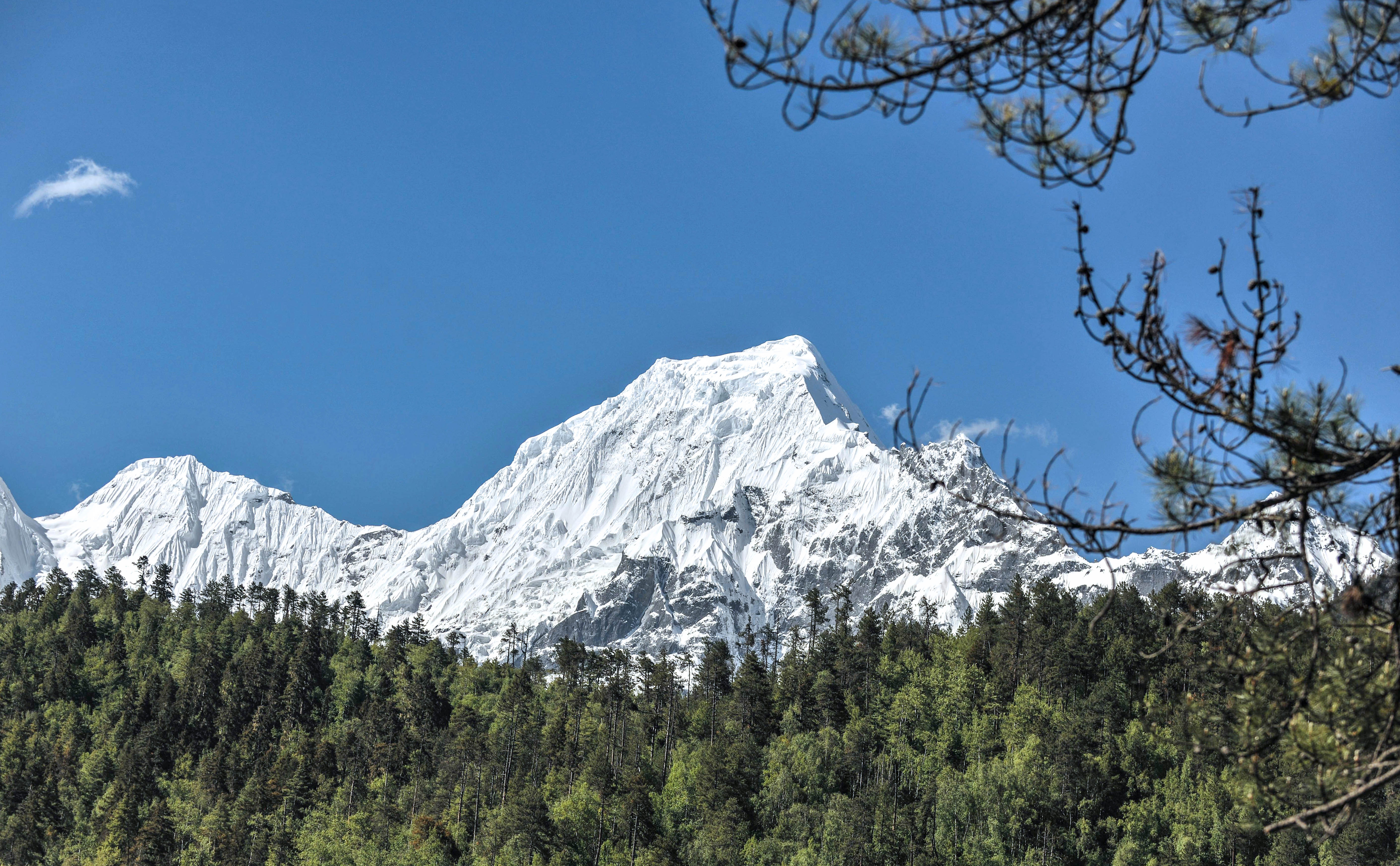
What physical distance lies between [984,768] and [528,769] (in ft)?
103

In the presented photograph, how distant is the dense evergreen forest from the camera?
5109cm

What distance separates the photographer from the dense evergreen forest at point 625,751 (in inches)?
2012

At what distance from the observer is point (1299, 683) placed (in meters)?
6.23

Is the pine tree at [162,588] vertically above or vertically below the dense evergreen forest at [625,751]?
above

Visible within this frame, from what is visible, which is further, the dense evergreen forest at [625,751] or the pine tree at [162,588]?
the pine tree at [162,588]

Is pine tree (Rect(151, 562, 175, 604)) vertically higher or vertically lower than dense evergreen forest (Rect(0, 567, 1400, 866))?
higher

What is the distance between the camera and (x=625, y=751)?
70062mm

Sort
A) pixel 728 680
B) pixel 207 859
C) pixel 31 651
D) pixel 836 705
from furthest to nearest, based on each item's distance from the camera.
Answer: pixel 31 651
pixel 728 680
pixel 207 859
pixel 836 705

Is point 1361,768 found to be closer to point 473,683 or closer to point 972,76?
point 972,76

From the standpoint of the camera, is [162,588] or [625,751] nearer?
[625,751]

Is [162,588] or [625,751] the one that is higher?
[162,588]

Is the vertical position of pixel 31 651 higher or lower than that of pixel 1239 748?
higher

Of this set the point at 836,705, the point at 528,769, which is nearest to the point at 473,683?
the point at 528,769

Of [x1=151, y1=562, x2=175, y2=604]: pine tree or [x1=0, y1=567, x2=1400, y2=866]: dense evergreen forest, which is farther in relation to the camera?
[x1=151, y1=562, x2=175, y2=604]: pine tree
